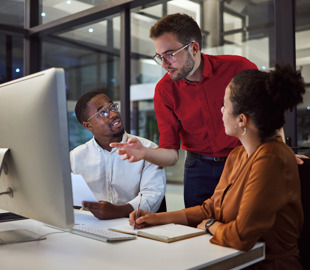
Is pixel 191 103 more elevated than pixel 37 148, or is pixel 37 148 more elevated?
pixel 191 103

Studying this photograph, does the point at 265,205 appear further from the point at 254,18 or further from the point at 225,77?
the point at 254,18

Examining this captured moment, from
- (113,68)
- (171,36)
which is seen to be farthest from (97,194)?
(113,68)

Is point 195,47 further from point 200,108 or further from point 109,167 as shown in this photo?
point 109,167

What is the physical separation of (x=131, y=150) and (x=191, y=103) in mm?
539

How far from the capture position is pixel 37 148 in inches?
43.1

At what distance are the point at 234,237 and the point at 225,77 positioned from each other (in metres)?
1.14

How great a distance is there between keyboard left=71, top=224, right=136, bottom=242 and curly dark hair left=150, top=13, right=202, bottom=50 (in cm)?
108

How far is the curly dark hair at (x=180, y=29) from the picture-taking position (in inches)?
76.7

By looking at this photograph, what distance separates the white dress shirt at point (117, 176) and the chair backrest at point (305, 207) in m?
0.77

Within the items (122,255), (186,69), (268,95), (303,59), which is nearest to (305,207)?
(268,95)

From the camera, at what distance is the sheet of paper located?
154 cm

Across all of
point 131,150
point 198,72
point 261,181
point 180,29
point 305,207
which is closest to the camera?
point 261,181

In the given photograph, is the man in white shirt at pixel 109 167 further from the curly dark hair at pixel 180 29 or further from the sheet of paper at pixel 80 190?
the curly dark hair at pixel 180 29

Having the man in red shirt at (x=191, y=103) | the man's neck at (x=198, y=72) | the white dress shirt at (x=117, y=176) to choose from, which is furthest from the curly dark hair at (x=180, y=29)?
the white dress shirt at (x=117, y=176)
